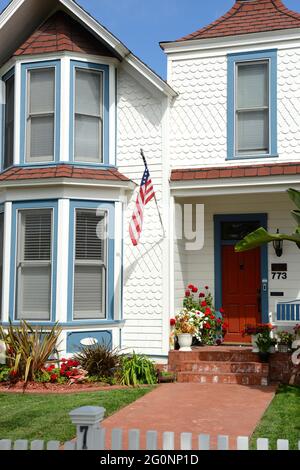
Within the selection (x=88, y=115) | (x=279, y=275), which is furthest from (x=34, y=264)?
(x=279, y=275)

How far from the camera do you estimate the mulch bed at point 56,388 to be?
10492 millimetres

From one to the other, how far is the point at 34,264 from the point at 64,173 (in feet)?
6.33

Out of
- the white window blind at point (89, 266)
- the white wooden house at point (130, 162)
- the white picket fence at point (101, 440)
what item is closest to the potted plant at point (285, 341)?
the white wooden house at point (130, 162)

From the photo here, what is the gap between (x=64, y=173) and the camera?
1213 centimetres

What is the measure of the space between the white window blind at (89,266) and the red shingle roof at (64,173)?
2.37 ft

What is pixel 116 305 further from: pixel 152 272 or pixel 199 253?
pixel 199 253

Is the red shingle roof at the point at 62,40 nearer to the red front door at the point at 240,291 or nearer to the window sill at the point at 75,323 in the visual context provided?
the red front door at the point at 240,291

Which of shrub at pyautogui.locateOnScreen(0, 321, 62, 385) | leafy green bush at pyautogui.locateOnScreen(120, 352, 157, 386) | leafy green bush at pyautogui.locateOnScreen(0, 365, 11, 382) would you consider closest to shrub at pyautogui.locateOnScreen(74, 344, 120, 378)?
leafy green bush at pyautogui.locateOnScreen(120, 352, 157, 386)

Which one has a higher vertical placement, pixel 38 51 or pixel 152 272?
pixel 38 51

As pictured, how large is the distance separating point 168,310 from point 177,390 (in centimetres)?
212

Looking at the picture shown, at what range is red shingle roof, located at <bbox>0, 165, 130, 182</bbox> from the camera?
12180 millimetres
